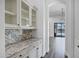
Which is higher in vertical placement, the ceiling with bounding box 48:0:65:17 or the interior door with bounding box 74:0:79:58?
the ceiling with bounding box 48:0:65:17

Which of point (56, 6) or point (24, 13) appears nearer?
point (24, 13)

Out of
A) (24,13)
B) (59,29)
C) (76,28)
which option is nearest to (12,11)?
(24,13)

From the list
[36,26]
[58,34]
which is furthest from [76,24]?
[58,34]

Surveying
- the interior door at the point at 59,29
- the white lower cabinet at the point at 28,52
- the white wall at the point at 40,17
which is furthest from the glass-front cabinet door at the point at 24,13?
the interior door at the point at 59,29

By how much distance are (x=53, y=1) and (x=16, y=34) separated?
3.22 metres

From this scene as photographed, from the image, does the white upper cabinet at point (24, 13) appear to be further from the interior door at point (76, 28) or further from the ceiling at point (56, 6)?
the ceiling at point (56, 6)

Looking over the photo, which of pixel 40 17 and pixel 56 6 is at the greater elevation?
pixel 56 6

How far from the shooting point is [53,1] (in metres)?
6.09

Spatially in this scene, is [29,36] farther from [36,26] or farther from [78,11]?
[78,11]

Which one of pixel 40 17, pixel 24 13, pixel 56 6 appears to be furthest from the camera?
pixel 56 6

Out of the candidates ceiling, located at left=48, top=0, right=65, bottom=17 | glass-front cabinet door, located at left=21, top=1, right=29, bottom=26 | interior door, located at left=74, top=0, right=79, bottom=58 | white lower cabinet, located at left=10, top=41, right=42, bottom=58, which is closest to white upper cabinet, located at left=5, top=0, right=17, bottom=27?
glass-front cabinet door, located at left=21, top=1, right=29, bottom=26

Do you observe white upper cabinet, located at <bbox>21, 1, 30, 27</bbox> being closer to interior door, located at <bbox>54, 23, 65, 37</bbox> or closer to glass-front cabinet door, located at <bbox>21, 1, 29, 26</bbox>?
glass-front cabinet door, located at <bbox>21, 1, 29, 26</bbox>

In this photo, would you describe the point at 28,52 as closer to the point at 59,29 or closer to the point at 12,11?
the point at 12,11

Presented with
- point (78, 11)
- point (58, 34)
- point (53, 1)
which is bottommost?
point (58, 34)
